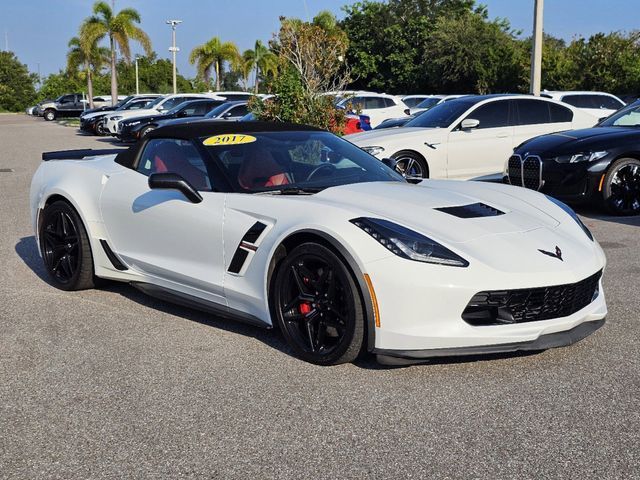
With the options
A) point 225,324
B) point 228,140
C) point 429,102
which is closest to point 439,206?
point 228,140

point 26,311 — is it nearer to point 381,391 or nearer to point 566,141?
point 381,391

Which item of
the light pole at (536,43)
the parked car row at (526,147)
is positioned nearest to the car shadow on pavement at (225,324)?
the parked car row at (526,147)

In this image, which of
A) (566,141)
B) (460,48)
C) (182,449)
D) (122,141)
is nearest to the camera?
(182,449)

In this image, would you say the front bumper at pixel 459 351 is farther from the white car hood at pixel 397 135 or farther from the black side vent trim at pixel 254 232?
the white car hood at pixel 397 135

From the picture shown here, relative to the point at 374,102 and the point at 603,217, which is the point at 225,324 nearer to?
the point at 603,217

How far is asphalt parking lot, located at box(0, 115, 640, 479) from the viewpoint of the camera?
3250mm

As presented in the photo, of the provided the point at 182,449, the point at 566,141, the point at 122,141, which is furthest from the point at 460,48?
the point at 182,449

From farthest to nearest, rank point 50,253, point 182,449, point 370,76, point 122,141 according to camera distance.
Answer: point 370,76
point 122,141
point 50,253
point 182,449

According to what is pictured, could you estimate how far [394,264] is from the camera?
4066 millimetres

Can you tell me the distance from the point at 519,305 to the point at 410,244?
0.65 metres

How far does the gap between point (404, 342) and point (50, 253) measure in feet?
11.3

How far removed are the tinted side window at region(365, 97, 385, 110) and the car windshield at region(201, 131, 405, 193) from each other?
727 inches

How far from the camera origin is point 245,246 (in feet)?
15.5

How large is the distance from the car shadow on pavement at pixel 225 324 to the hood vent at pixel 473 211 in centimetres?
81
